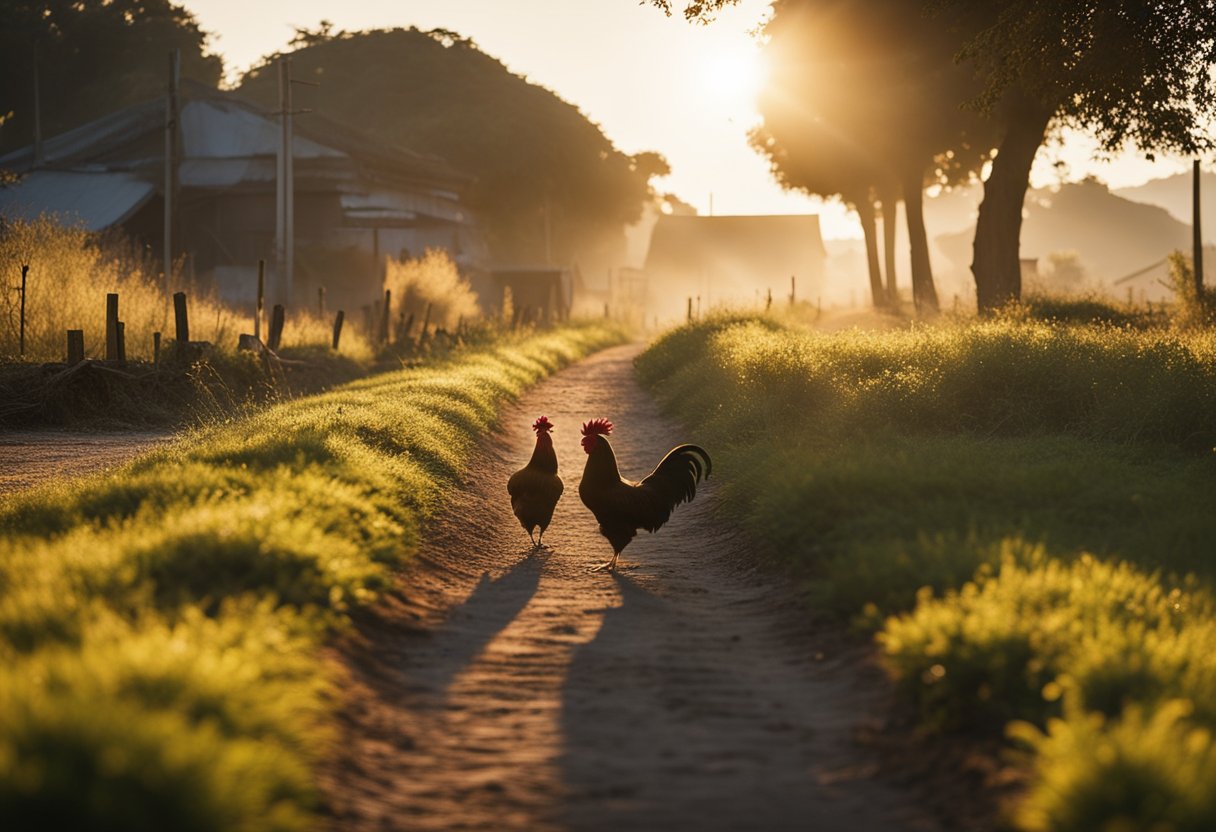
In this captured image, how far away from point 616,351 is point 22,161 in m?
22.9

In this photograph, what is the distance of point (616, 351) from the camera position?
1534 inches

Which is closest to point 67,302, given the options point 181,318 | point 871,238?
point 181,318

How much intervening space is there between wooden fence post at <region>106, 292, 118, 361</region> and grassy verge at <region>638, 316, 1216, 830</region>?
846 cm

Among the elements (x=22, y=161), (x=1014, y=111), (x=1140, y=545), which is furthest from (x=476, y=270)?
(x=1140, y=545)

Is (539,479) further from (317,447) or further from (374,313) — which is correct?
(374,313)

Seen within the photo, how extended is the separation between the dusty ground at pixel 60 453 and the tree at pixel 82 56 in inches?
1586

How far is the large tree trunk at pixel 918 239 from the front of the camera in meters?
38.7

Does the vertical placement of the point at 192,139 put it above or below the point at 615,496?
above

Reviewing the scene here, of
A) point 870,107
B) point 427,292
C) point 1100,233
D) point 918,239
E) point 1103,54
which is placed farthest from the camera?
point 1100,233

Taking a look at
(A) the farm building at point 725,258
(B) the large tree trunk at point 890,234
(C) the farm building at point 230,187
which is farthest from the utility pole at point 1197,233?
(A) the farm building at point 725,258

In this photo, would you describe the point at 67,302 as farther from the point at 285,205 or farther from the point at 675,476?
the point at 675,476

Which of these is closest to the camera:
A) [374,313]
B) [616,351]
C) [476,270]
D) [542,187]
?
[374,313]

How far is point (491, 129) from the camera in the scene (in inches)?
2589

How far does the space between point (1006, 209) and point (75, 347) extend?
58.6 feet
